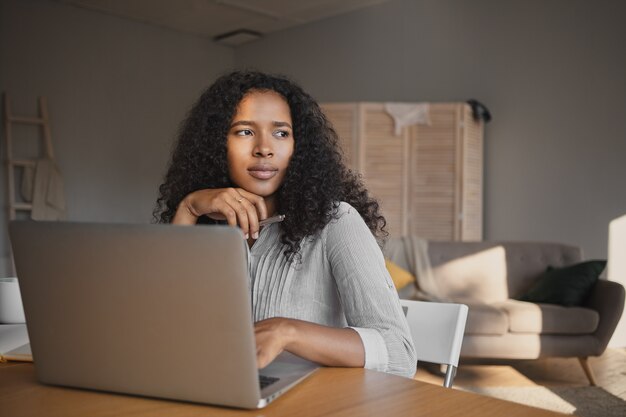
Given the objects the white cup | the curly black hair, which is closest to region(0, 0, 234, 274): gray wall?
the white cup

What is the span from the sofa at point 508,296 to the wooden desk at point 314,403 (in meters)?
3.24

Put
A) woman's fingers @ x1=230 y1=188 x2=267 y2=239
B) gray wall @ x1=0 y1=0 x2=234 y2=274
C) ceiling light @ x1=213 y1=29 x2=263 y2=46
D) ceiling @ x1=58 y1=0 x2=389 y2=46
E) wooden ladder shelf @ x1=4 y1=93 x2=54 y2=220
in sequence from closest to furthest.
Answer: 1. woman's fingers @ x1=230 y1=188 x2=267 y2=239
2. wooden ladder shelf @ x1=4 y1=93 x2=54 y2=220
3. gray wall @ x1=0 y1=0 x2=234 y2=274
4. ceiling @ x1=58 y1=0 x2=389 y2=46
5. ceiling light @ x1=213 y1=29 x2=263 y2=46

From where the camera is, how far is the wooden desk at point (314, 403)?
0.78 metres

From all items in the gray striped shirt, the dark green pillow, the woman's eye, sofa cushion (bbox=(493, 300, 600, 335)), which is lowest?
sofa cushion (bbox=(493, 300, 600, 335))

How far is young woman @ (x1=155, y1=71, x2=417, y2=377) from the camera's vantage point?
1124 mm

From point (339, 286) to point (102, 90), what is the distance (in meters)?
6.75

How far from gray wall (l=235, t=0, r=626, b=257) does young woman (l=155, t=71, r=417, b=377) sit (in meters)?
4.99

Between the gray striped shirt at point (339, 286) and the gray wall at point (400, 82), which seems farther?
the gray wall at point (400, 82)

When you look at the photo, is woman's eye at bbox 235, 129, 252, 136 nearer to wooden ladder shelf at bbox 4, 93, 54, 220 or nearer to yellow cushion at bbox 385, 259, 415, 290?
yellow cushion at bbox 385, 259, 415, 290

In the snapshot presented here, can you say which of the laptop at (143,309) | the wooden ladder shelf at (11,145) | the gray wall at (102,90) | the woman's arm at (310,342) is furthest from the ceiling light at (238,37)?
the laptop at (143,309)

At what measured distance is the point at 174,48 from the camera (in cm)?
799

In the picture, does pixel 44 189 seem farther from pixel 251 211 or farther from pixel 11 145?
pixel 251 211

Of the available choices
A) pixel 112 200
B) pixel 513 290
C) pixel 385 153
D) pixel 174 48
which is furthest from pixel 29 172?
pixel 513 290

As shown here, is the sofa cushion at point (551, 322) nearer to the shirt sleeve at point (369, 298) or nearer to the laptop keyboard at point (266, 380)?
the shirt sleeve at point (369, 298)
